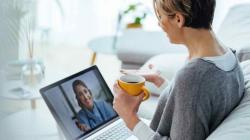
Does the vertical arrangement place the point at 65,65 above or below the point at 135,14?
below

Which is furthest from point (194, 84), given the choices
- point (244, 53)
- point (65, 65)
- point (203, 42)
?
point (65, 65)

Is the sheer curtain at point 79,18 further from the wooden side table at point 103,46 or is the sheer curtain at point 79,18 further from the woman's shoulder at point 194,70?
the woman's shoulder at point 194,70

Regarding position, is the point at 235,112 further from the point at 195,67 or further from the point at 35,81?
the point at 35,81

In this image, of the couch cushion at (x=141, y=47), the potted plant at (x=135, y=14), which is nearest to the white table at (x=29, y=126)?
the couch cushion at (x=141, y=47)

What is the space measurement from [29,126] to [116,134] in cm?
35

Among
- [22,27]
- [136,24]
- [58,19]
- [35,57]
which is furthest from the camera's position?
[58,19]

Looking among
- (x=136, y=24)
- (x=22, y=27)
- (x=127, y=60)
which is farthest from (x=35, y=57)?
(x=136, y=24)

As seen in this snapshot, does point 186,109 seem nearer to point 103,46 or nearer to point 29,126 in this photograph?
point 29,126

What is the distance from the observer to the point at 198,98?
0.96 meters

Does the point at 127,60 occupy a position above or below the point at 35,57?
below

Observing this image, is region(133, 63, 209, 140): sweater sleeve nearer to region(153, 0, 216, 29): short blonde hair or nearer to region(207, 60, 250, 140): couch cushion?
region(207, 60, 250, 140): couch cushion

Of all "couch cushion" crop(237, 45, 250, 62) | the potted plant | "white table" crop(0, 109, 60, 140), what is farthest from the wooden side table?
"couch cushion" crop(237, 45, 250, 62)

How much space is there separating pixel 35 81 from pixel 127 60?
70cm

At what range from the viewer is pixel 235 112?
1058 mm
